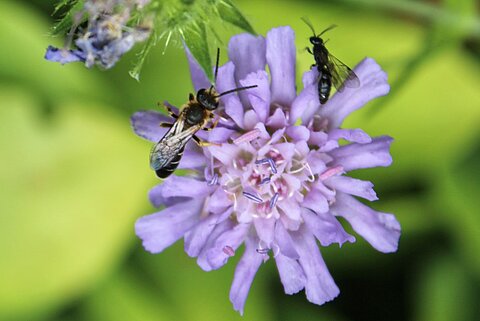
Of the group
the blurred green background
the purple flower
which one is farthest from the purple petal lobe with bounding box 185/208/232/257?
the blurred green background

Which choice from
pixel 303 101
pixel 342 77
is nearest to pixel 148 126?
pixel 303 101

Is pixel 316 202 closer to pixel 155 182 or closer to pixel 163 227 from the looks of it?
pixel 163 227

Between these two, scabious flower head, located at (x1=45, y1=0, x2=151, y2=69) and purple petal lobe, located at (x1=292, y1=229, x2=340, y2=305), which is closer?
scabious flower head, located at (x1=45, y1=0, x2=151, y2=69)

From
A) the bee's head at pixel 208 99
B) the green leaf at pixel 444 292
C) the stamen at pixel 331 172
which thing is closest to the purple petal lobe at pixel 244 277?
the stamen at pixel 331 172

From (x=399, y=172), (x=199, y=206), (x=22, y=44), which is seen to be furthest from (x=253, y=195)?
(x=22, y=44)

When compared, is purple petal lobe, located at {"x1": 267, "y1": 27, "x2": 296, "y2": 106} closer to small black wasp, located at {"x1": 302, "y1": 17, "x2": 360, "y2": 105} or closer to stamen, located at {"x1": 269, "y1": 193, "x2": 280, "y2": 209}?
small black wasp, located at {"x1": 302, "y1": 17, "x2": 360, "y2": 105}

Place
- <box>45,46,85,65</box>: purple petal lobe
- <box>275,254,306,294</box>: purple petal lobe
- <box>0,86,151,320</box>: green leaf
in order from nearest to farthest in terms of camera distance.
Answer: <box>45,46,85,65</box>: purple petal lobe → <box>275,254,306,294</box>: purple petal lobe → <box>0,86,151,320</box>: green leaf
